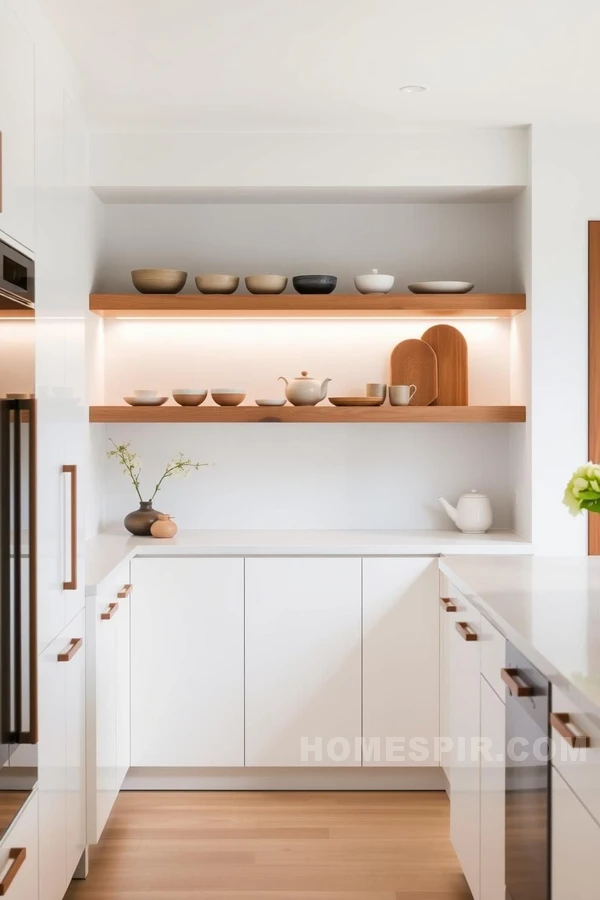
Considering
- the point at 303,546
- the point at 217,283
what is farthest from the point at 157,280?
the point at 303,546

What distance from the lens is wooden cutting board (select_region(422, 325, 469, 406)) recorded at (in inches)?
157

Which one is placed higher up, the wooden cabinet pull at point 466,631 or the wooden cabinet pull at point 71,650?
the wooden cabinet pull at point 466,631

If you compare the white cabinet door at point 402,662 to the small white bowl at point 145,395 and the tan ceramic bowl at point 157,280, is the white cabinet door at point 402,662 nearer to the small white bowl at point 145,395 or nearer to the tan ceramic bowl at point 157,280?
the small white bowl at point 145,395

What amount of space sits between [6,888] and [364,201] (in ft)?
10.1

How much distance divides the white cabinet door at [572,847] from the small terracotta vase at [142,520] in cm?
234

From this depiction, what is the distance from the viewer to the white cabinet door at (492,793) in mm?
2156

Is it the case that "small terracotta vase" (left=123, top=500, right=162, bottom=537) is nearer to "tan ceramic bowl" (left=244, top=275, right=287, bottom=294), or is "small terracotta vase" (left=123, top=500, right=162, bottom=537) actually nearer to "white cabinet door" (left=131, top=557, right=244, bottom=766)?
"white cabinet door" (left=131, top=557, right=244, bottom=766)

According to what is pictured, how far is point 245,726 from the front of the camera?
11.6 feet

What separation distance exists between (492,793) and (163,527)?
1884 millimetres

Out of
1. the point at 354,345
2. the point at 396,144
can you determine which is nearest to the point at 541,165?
the point at 396,144

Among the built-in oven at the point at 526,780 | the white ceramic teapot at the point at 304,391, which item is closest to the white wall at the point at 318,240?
the white ceramic teapot at the point at 304,391

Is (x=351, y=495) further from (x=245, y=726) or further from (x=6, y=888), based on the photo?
(x=6, y=888)

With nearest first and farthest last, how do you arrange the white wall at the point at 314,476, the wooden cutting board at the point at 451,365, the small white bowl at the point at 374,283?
the small white bowl at the point at 374,283 → the wooden cutting board at the point at 451,365 → the white wall at the point at 314,476

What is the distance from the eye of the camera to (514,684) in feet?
6.35
